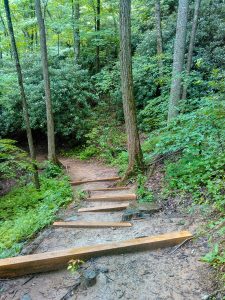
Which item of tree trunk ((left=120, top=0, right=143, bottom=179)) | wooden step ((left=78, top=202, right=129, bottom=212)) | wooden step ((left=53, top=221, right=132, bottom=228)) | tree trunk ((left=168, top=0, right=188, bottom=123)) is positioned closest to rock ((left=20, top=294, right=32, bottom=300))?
wooden step ((left=53, top=221, right=132, bottom=228))

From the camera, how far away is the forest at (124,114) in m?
5.05

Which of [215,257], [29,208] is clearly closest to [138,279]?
[215,257]

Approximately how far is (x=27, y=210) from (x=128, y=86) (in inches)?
165

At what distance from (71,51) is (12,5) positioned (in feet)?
15.0

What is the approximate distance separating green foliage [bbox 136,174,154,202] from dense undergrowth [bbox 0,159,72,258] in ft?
6.05

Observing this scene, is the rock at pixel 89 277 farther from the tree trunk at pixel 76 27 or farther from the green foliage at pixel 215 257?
the tree trunk at pixel 76 27

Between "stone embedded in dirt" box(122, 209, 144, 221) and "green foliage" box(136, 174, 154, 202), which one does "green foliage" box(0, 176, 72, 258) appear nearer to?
"stone embedded in dirt" box(122, 209, 144, 221)

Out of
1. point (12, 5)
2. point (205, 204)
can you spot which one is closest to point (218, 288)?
point (205, 204)

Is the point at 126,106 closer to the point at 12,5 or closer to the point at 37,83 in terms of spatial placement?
the point at 37,83

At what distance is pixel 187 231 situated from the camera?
382 centimetres

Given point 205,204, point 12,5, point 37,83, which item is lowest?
point 205,204

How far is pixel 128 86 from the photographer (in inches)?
273

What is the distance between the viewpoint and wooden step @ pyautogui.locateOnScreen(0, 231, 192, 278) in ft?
11.0

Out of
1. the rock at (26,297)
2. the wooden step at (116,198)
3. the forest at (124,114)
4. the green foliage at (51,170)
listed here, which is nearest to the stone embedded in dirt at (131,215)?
the forest at (124,114)
